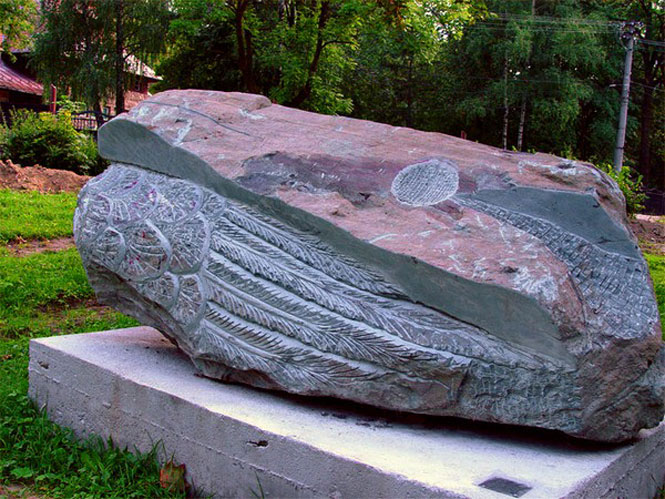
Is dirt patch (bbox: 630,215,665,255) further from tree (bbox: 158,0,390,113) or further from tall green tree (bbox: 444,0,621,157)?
tall green tree (bbox: 444,0,621,157)

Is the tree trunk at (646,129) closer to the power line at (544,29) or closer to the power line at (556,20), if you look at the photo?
the power line at (544,29)

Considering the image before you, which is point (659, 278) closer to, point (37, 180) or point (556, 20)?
A: point (37, 180)

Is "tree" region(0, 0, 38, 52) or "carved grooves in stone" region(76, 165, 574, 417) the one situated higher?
"tree" region(0, 0, 38, 52)

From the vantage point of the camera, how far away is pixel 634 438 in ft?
7.82

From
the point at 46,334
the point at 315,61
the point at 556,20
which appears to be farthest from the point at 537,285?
the point at 556,20

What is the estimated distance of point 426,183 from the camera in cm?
273

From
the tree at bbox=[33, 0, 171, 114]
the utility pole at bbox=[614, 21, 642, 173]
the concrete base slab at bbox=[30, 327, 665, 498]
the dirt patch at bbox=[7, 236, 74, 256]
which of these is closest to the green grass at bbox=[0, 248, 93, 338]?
the dirt patch at bbox=[7, 236, 74, 256]

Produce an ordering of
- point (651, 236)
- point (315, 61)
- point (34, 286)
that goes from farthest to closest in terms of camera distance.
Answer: point (315, 61)
point (651, 236)
point (34, 286)

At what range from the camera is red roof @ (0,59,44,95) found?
19.7m

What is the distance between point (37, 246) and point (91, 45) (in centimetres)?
1277

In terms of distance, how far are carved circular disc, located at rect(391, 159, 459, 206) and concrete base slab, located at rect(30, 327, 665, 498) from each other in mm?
805

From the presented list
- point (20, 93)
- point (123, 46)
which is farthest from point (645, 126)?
point (20, 93)

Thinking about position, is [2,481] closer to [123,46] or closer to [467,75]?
[123,46]

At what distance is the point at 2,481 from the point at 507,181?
86.0 inches
